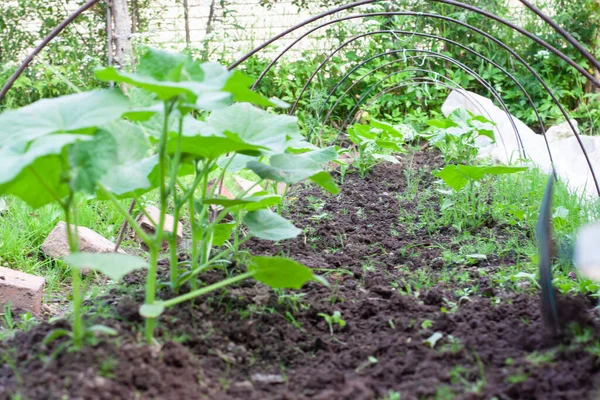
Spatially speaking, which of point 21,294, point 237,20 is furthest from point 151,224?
point 237,20

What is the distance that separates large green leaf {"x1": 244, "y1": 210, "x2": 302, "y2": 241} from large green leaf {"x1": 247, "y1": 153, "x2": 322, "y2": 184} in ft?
0.41

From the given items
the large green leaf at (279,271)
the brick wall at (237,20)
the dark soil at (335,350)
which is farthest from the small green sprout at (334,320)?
the brick wall at (237,20)

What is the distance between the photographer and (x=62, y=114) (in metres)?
1.17

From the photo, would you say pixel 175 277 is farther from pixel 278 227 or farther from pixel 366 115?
pixel 366 115

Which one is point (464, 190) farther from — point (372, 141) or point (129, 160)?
point (129, 160)

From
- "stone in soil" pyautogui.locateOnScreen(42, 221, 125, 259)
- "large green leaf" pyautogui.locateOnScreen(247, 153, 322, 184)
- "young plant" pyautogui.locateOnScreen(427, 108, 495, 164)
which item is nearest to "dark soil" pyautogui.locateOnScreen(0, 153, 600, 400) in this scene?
"large green leaf" pyautogui.locateOnScreen(247, 153, 322, 184)

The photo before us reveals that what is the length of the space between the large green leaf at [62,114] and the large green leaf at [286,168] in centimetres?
45

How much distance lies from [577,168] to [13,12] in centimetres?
561

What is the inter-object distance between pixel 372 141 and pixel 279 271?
2.42 metres

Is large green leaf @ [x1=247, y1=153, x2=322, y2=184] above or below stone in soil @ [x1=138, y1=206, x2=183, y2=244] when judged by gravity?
above

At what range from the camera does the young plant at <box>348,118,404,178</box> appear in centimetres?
362

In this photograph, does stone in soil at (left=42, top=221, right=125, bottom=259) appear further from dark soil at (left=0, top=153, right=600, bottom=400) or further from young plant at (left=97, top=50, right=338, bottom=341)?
young plant at (left=97, top=50, right=338, bottom=341)

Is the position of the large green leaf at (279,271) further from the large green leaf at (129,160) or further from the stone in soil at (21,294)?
the stone in soil at (21,294)

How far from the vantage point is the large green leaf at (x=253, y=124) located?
153 cm
